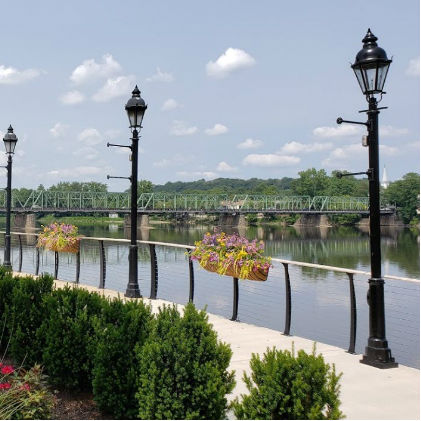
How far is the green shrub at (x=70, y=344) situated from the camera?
4867 millimetres

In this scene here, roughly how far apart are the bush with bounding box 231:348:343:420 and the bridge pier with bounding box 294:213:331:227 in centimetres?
12906

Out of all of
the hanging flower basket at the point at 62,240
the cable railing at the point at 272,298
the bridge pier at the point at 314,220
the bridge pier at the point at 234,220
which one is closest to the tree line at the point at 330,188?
the bridge pier at the point at 314,220

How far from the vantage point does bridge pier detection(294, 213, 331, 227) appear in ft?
428

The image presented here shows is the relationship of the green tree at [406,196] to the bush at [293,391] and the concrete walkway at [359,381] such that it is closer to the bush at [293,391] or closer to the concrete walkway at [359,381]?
the concrete walkway at [359,381]

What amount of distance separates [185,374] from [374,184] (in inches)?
159

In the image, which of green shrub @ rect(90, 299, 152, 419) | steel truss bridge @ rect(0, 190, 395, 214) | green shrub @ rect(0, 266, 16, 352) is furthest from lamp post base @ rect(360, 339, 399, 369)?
steel truss bridge @ rect(0, 190, 395, 214)

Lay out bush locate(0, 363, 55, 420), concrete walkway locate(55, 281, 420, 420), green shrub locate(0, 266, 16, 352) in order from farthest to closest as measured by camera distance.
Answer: green shrub locate(0, 266, 16, 352) → concrete walkway locate(55, 281, 420, 420) → bush locate(0, 363, 55, 420)

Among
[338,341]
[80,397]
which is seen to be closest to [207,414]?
[80,397]

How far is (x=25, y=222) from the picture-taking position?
96.9 metres

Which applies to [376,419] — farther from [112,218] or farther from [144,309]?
[112,218]

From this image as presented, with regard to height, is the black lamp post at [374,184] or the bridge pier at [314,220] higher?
the black lamp post at [374,184]

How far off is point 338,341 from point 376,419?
30.7ft

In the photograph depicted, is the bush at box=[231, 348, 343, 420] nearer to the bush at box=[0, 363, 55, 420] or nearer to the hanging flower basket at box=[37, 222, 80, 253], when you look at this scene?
the bush at box=[0, 363, 55, 420]

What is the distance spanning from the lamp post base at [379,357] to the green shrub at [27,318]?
357 centimetres
